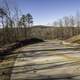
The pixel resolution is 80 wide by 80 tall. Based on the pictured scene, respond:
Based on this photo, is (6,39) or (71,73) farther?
(6,39)

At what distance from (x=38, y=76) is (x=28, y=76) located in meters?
0.40

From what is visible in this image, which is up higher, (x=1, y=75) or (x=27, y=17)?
(x=27, y=17)

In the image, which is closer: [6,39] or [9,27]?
[6,39]

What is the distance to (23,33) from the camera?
198 ft

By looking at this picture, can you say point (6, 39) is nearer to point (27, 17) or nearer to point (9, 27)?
point (9, 27)

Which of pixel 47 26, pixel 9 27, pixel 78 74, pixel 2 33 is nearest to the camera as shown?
pixel 78 74

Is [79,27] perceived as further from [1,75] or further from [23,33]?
[1,75]

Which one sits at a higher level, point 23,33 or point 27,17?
point 27,17

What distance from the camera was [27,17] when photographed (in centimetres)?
6366

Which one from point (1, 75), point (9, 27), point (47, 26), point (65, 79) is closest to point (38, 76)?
point (65, 79)

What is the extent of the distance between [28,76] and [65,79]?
1.61 m

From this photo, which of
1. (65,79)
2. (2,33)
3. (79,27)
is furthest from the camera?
(79,27)

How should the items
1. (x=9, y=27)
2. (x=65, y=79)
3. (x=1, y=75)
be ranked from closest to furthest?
(x=65, y=79) < (x=1, y=75) < (x=9, y=27)

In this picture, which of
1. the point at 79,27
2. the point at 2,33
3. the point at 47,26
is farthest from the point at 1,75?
the point at 47,26
